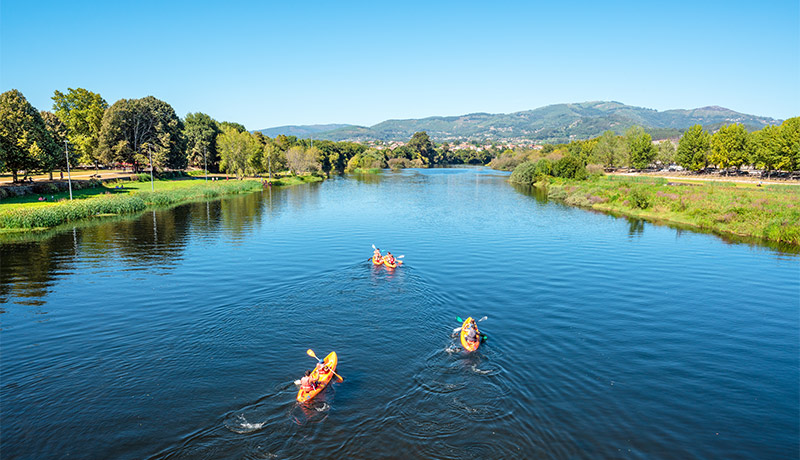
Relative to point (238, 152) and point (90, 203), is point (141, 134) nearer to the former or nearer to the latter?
point (238, 152)

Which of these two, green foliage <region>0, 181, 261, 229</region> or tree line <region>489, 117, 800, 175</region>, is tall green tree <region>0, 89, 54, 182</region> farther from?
tree line <region>489, 117, 800, 175</region>

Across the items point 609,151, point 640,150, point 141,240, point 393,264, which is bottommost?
point 393,264

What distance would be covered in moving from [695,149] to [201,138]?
131 meters

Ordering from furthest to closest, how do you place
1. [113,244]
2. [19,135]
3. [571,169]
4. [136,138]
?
1. [571,169]
2. [136,138]
3. [19,135]
4. [113,244]

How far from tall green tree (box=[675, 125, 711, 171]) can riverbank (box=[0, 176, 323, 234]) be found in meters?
108

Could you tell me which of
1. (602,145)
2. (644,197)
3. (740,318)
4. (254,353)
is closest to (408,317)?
(254,353)

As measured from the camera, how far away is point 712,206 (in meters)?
54.4

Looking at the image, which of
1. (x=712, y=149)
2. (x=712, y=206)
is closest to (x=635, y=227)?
(x=712, y=206)

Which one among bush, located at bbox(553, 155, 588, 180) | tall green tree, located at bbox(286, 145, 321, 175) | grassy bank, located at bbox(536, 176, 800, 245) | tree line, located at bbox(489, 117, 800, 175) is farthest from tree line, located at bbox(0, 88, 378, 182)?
tree line, located at bbox(489, 117, 800, 175)

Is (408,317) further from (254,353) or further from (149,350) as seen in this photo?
(149,350)

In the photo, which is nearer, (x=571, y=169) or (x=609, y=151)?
(x=571, y=169)

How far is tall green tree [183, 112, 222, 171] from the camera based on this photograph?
122800mm

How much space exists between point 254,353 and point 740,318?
85.8ft

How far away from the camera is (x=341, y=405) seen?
1516cm
